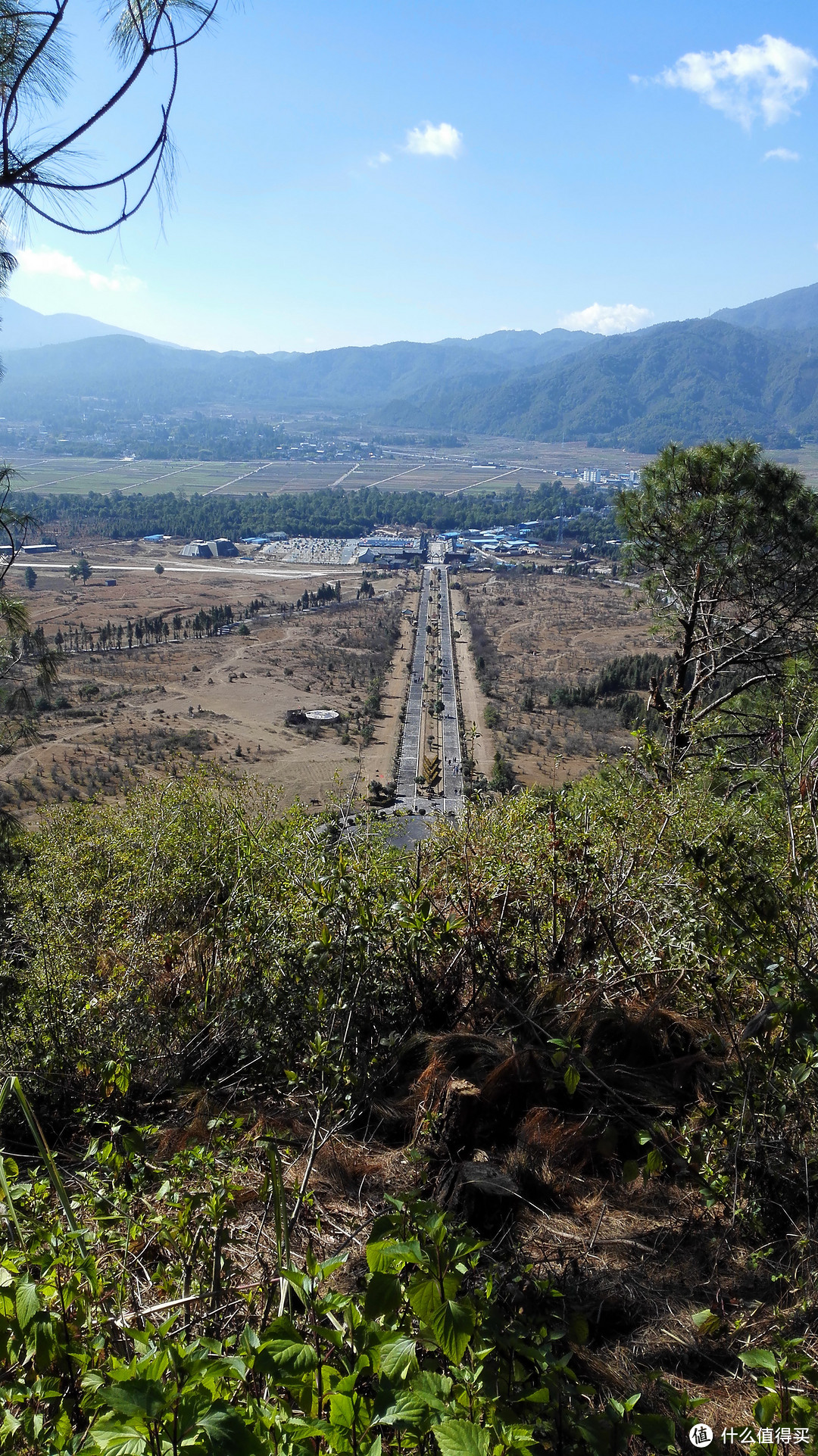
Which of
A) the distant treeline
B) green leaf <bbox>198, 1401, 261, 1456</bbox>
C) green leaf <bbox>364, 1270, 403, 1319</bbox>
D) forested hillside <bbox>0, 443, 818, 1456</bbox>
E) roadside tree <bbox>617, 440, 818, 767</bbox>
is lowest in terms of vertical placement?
forested hillside <bbox>0, 443, 818, 1456</bbox>

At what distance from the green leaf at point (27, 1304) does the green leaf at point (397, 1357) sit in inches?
20.9

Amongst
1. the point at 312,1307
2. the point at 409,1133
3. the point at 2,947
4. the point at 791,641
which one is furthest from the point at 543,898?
the point at 791,641

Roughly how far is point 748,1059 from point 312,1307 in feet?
4.63

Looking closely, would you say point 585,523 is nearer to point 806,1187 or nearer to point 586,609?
point 586,609

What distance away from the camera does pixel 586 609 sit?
59.4 metres

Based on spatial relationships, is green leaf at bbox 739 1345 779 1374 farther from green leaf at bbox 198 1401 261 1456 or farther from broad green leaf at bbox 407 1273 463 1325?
green leaf at bbox 198 1401 261 1456

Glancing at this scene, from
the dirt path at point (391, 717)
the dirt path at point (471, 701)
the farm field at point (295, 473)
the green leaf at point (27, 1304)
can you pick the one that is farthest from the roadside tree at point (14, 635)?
the farm field at point (295, 473)

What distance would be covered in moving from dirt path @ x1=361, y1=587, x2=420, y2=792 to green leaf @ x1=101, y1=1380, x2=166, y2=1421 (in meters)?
14.1

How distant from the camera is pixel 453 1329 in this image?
1.13 meters

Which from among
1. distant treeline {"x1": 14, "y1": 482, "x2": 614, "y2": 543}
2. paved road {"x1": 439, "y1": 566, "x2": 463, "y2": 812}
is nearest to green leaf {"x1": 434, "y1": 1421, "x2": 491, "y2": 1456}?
paved road {"x1": 439, "y1": 566, "x2": 463, "y2": 812}

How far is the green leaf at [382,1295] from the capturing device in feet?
3.86

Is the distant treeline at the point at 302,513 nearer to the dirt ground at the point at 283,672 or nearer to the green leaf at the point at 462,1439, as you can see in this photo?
the dirt ground at the point at 283,672

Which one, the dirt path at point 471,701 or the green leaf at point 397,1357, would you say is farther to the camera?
the dirt path at point 471,701

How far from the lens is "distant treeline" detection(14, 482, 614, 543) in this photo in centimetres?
8606
